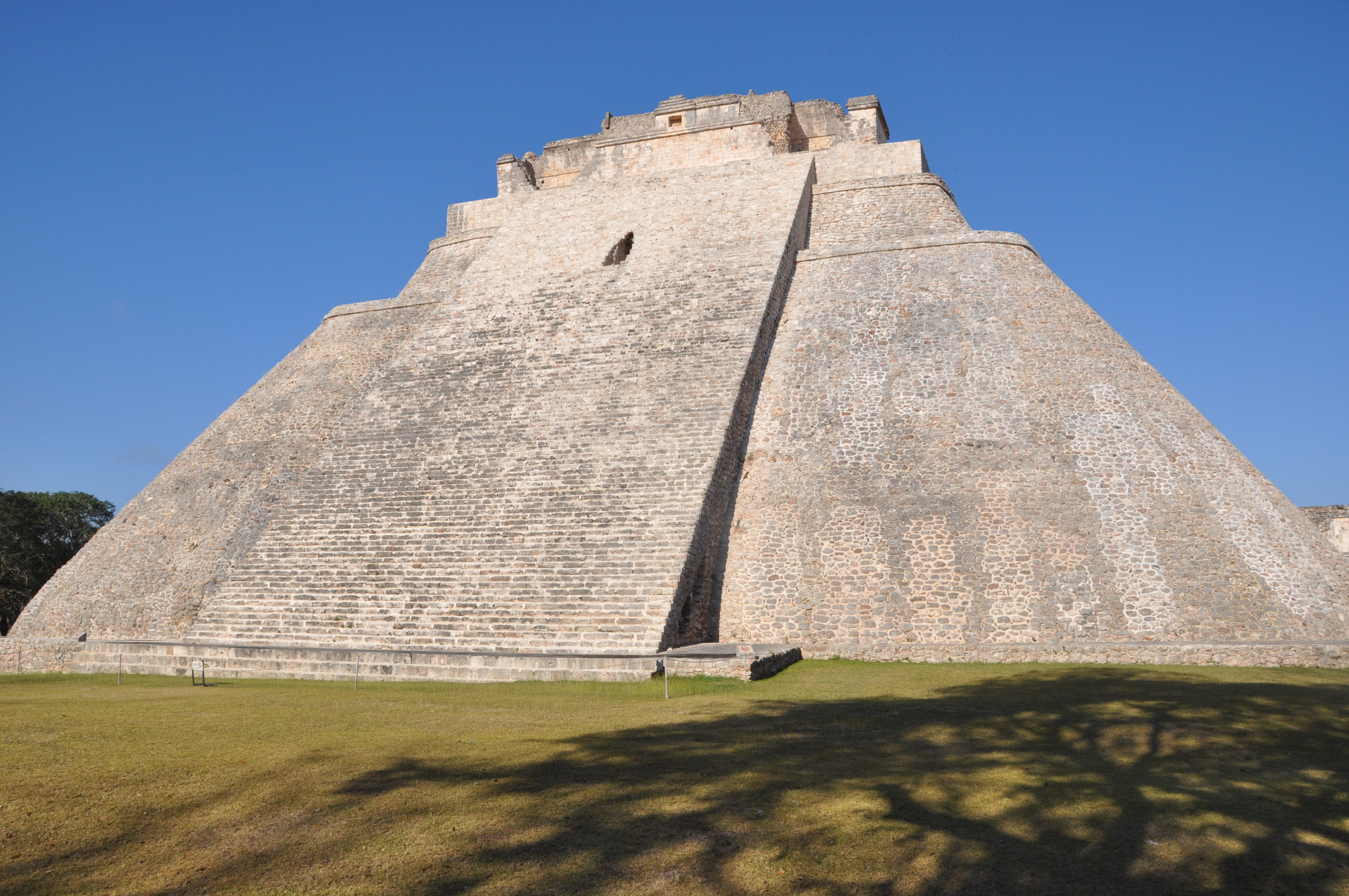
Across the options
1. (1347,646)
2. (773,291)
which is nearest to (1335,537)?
(1347,646)

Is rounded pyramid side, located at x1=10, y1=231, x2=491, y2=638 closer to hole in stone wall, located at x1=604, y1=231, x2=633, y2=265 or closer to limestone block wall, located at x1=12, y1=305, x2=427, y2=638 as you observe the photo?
limestone block wall, located at x1=12, y1=305, x2=427, y2=638

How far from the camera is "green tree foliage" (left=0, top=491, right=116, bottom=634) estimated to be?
23344 mm

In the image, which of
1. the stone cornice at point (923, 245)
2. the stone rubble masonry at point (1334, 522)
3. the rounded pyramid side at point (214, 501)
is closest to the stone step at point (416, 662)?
the rounded pyramid side at point (214, 501)

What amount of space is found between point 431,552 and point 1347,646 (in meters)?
9.55

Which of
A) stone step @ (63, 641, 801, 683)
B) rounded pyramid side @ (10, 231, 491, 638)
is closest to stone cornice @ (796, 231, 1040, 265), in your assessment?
rounded pyramid side @ (10, 231, 491, 638)

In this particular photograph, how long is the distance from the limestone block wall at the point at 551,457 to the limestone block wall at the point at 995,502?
2.60 feet

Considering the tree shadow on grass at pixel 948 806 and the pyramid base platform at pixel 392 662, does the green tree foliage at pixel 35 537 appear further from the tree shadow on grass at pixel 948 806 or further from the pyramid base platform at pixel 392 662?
the tree shadow on grass at pixel 948 806

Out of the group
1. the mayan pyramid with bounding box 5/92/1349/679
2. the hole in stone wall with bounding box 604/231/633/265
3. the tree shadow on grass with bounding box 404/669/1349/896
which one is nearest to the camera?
the tree shadow on grass with bounding box 404/669/1349/896

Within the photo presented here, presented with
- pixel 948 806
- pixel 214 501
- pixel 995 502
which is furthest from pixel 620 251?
pixel 948 806

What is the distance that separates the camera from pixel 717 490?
35.7 feet

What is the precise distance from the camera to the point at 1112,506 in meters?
10.3

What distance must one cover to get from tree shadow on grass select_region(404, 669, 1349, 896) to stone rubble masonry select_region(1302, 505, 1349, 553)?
1442 centimetres

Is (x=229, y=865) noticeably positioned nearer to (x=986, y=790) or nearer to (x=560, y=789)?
(x=560, y=789)

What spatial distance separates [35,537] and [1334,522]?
101 ft
